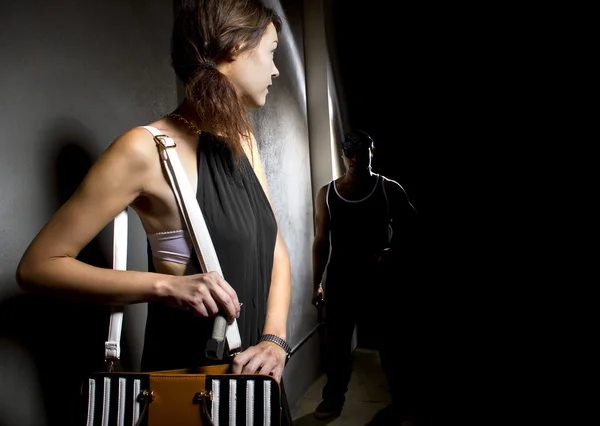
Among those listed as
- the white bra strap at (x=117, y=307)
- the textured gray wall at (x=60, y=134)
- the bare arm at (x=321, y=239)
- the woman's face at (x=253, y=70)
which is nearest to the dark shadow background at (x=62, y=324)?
the textured gray wall at (x=60, y=134)

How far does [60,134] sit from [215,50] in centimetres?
47

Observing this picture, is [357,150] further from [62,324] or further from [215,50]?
[62,324]

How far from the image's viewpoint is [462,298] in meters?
1.44

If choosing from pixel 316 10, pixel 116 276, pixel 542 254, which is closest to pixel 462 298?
pixel 542 254

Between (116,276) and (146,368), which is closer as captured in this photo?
(116,276)

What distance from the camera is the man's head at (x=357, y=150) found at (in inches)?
58.7

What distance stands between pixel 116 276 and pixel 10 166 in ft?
1.34

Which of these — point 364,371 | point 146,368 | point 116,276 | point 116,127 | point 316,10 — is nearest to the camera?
point 116,276

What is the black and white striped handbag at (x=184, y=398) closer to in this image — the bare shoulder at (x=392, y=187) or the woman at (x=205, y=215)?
the woman at (x=205, y=215)

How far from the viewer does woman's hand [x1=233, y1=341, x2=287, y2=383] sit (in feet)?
2.10

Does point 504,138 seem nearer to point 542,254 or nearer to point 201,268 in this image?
point 542,254

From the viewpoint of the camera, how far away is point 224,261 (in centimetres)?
74

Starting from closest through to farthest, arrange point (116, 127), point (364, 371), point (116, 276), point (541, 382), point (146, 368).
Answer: point (116, 276), point (146, 368), point (116, 127), point (541, 382), point (364, 371)

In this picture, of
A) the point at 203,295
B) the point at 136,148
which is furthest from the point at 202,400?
the point at 136,148
